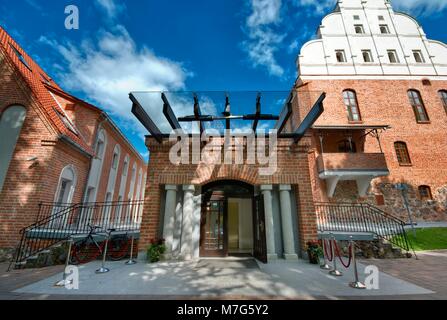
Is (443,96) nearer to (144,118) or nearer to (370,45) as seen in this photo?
(370,45)

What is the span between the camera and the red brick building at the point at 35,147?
21.3 ft

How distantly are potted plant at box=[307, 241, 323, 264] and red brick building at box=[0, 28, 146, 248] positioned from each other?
9.46 meters

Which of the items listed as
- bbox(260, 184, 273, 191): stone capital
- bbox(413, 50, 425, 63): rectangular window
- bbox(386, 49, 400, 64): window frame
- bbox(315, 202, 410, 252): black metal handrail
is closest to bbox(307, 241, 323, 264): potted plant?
bbox(315, 202, 410, 252): black metal handrail

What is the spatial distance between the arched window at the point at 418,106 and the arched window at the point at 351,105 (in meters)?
4.39

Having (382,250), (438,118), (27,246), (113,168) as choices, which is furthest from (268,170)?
(438,118)

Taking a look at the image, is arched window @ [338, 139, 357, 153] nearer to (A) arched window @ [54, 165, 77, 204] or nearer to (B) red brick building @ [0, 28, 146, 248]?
(B) red brick building @ [0, 28, 146, 248]

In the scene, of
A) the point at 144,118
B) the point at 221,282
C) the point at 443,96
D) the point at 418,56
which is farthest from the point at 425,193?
the point at 144,118

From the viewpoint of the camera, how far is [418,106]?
13.6 metres

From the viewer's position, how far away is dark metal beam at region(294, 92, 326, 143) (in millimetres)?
4630

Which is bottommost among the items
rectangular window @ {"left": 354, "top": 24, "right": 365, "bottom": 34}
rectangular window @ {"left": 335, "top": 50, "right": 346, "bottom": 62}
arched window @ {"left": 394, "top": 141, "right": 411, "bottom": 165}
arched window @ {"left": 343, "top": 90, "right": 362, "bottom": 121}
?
arched window @ {"left": 394, "top": 141, "right": 411, "bottom": 165}

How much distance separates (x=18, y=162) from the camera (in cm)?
689

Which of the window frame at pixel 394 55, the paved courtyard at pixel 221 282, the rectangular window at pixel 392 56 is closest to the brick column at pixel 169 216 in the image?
the paved courtyard at pixel 221 282

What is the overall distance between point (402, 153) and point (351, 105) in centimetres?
476
